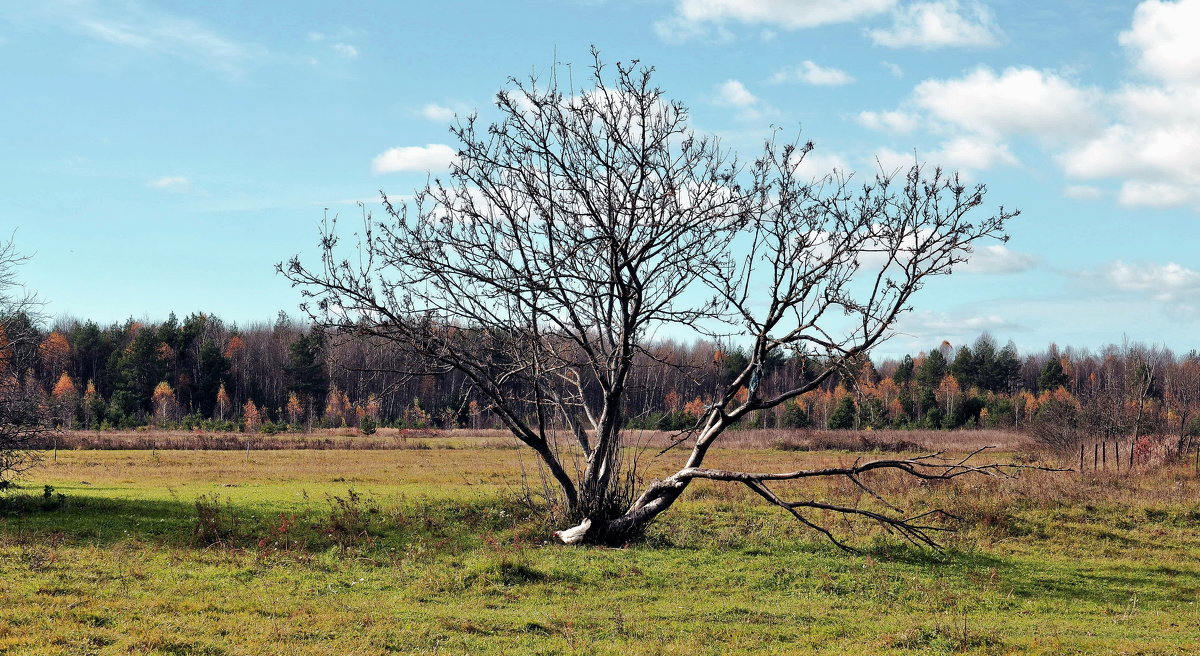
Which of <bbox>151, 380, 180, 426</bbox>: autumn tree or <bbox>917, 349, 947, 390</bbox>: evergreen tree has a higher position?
<bbox>917, 349, 947, 390</bbox>: evergreen tree

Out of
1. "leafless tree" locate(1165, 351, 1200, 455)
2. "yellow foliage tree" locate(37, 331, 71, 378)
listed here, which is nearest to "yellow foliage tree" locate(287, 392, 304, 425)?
"yellow foliage tree" locate(37, 331, 71, 378)

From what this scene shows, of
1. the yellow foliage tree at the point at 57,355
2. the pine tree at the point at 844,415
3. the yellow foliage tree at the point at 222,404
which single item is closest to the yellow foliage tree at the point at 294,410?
the yellow foliage tree at the point at 222,404

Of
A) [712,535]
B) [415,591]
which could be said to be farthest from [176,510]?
[712,535]

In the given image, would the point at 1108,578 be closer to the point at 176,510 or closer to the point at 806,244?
the point at 806,244

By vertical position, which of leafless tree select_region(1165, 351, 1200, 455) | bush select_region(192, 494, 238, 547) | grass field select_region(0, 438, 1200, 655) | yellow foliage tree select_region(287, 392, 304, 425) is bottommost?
grass field select_region(0, 438, 1200, 655)

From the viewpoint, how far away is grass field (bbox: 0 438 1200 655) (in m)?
10.5

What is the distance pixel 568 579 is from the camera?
46.0 feet

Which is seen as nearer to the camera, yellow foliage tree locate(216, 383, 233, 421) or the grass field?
the grass field

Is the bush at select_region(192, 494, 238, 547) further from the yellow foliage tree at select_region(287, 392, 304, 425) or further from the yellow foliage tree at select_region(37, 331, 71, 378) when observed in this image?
the yellow foliage tree at select_region(37, 331, 71, 378)

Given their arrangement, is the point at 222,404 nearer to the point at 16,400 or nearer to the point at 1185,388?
the point at 16,400

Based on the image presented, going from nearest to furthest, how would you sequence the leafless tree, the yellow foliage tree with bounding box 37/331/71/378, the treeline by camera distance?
the treeline < the leafless tree < the yellow foliage tree with bounding box 37/331/71/378

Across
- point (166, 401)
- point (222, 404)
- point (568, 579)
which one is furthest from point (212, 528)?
point (222, 404)

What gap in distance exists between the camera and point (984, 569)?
16.0m

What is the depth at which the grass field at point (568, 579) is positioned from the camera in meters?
10.5
